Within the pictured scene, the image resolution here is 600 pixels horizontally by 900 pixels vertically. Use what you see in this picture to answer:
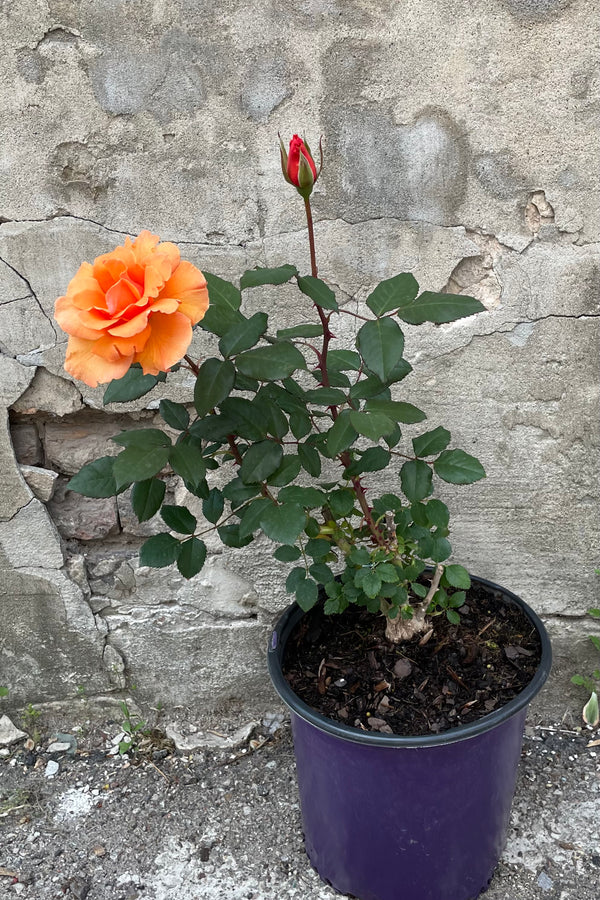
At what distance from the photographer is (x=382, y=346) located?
3.70 feet

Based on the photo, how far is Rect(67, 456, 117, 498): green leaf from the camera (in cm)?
124

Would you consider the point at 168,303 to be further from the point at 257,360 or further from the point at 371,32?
the point at 371,32

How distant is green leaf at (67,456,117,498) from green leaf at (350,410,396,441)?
41 centimetres

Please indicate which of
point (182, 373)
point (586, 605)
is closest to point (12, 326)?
point (182, 373)

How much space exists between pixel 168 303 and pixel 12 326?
95 centimetres

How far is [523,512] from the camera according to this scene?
185 cm

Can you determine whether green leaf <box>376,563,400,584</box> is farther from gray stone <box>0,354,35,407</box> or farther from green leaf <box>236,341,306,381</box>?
gray stone <box>0,354,35,407</box>

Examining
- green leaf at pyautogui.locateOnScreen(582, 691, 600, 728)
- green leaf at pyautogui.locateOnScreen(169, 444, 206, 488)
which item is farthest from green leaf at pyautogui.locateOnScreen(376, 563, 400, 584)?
green leaf at pyautogui.locateOnScreen(582, 691, 600, 728)

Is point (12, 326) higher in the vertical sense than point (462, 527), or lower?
higher

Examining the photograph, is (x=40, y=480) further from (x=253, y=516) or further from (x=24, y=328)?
(x=253, y=516)

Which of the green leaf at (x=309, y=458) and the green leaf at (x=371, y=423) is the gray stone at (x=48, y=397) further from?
the green leaf at (x=371, y=423)

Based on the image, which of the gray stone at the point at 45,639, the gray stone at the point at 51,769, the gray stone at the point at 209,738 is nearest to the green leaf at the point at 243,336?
the gray stone at the point at 45,639

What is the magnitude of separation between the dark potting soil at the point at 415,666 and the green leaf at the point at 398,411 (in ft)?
2.05

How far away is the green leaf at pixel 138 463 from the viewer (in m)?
1.09
